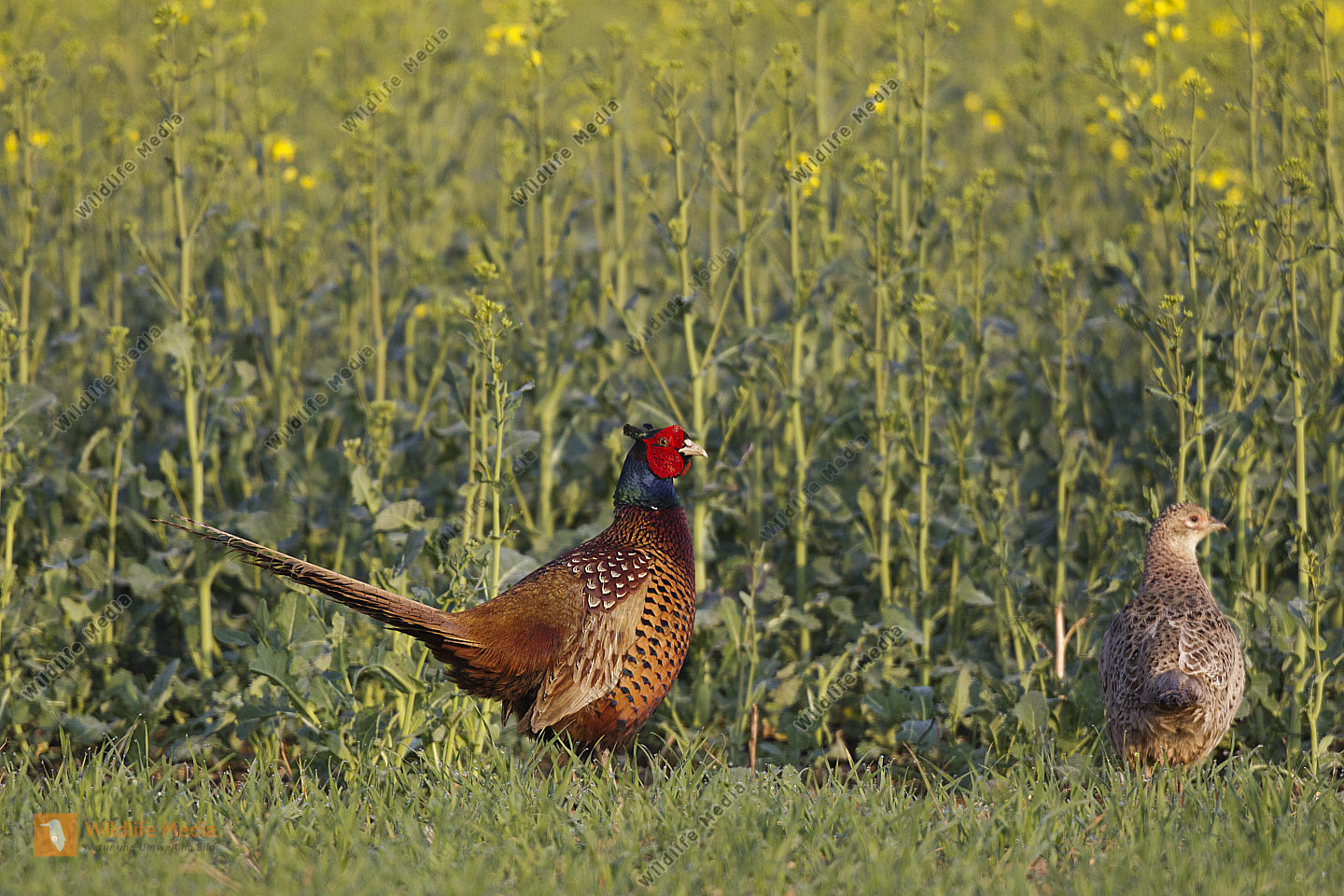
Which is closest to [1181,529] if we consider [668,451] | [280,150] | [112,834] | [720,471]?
[720,471]

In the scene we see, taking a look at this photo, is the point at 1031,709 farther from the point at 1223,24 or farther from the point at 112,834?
the point at 1223,24

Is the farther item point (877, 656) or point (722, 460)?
point (722, 460)

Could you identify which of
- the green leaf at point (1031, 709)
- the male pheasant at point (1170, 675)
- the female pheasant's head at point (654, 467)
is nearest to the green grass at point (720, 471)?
the green leaf at point (1031, 709)

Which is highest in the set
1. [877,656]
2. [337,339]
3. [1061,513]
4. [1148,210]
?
[1148,210]

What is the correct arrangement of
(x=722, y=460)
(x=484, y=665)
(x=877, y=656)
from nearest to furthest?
(x=484, y=665) → (x=877, y=656) → (x=722, y=460)

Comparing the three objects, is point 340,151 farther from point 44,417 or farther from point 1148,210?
point 1148,210

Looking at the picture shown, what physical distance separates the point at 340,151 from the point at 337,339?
1116 mm

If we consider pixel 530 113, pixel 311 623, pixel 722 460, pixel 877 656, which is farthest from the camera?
pixel 530 113

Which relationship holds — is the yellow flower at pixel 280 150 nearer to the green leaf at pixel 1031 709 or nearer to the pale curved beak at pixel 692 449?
the pale curved beak at pixel 692 449

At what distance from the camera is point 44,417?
21.0 ft

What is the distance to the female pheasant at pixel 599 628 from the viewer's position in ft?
14.8

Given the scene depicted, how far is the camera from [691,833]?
380cm

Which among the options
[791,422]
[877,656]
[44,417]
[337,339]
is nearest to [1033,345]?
[791,422]

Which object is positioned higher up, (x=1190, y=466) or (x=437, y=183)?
(x=437, y=183)
